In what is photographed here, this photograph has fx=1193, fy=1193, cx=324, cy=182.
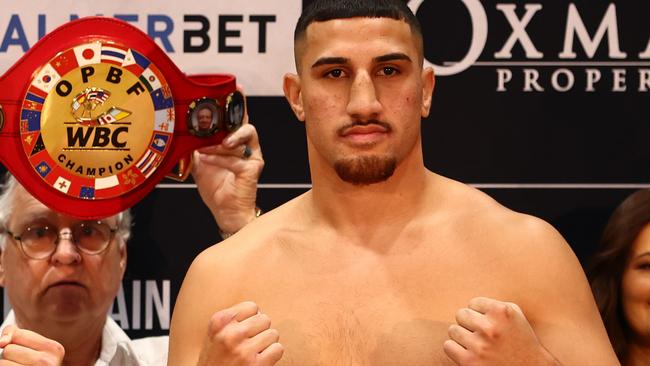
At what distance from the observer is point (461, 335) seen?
192 centimetres

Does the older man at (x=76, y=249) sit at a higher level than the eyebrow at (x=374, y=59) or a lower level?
lower

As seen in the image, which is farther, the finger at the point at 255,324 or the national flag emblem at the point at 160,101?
the national flag emblem at the point at 160,101

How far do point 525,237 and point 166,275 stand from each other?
3.57 ft

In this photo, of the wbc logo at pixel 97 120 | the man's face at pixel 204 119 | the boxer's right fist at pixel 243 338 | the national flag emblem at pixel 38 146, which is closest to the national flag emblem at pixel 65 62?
the wbc logo at pixel 97 120

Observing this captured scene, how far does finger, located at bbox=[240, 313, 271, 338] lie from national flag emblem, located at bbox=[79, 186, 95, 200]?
0.60m

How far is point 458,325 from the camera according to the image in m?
1.95

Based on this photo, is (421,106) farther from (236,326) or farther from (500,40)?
(500,40)

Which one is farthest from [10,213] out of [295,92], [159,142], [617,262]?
[617,262]

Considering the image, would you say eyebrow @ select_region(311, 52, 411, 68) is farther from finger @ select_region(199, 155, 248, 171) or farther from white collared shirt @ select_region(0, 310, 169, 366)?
white collared shirt @ select_region(0, 310, 169, 366)

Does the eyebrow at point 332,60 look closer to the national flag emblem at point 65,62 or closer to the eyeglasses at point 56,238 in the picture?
the national flag emblem at point 65,62

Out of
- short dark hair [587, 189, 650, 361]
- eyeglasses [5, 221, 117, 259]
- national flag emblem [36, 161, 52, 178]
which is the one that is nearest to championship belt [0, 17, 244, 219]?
national flag emblem [36, 161, 52, 178]

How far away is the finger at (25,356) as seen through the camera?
Result: 2.20m

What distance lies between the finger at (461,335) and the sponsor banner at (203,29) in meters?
1.06

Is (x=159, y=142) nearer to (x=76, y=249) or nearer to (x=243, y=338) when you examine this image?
(x=76, y=249)
